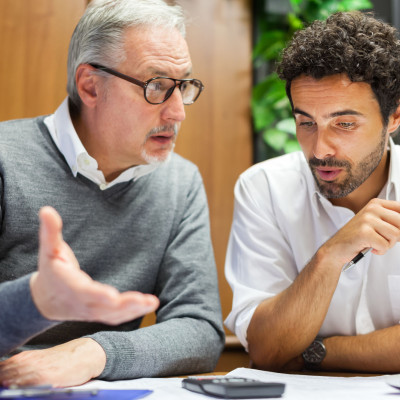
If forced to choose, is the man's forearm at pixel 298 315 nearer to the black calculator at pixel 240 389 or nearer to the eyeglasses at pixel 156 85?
the black calculator at pixel 240 389

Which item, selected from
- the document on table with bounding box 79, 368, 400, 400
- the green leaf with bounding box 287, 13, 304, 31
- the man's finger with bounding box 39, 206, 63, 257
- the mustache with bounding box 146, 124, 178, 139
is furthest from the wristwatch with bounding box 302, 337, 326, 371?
the green leaf with bounding box 287, 13, 304, 31

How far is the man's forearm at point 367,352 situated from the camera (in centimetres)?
130

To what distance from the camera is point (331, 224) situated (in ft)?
5.20

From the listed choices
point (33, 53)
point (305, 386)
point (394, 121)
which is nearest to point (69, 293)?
point (305, 386)

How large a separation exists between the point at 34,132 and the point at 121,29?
39 centimetres

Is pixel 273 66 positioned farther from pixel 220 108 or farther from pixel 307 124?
pixel 307 124

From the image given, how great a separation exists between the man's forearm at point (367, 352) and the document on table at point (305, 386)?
14cm

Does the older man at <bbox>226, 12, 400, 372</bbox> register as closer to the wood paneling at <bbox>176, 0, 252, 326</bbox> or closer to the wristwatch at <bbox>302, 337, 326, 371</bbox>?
the wristwatch at <bbox>302, 337, 326, 371</bbox>

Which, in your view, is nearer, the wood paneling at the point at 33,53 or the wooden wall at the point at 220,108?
the wood paneling at the point at 33,53

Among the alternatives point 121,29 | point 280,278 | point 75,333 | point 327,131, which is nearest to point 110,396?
point 75,333

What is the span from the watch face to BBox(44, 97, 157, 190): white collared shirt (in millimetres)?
676

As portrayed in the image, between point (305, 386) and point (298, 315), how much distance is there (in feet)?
1.10

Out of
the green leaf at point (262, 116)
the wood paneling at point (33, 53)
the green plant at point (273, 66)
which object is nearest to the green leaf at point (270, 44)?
the green plant at point (273, 66)

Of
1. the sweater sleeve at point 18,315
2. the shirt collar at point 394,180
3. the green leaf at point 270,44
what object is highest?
the green leaf at point 270,44
